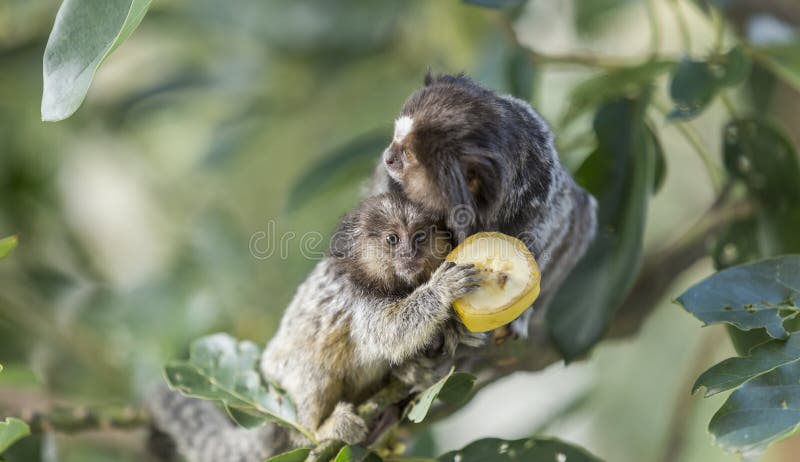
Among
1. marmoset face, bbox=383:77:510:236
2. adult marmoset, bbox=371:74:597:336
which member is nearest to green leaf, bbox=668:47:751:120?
adult marmoset, bbox=371:74:597:336

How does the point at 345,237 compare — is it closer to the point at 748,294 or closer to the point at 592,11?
the point at 748,294

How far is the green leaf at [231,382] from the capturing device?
1408 mm

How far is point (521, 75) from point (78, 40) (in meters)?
1.13

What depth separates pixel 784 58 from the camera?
1.89 meters

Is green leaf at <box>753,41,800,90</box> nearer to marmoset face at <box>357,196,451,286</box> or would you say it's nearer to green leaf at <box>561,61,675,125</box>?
green leaf at <box>561,61,675,125</box>

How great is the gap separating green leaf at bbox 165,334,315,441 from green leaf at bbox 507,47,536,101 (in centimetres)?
90


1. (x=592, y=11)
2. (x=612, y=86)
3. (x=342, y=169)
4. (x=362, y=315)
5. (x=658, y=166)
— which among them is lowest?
(x=362, y=315)

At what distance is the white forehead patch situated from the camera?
1328mm

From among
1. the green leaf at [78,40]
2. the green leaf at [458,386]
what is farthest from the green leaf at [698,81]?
the green leaf at [78,40]

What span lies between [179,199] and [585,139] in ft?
7.20

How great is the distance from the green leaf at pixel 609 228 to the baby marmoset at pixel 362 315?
12.8 inches

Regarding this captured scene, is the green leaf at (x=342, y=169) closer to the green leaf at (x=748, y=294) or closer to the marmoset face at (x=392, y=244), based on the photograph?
the marmoset face at (x=392, y=244)

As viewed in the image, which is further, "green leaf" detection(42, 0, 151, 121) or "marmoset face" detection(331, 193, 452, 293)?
"marmoset face" detection(331, 193, 452, 293)

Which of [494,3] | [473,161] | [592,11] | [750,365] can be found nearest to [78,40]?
[473,161]
